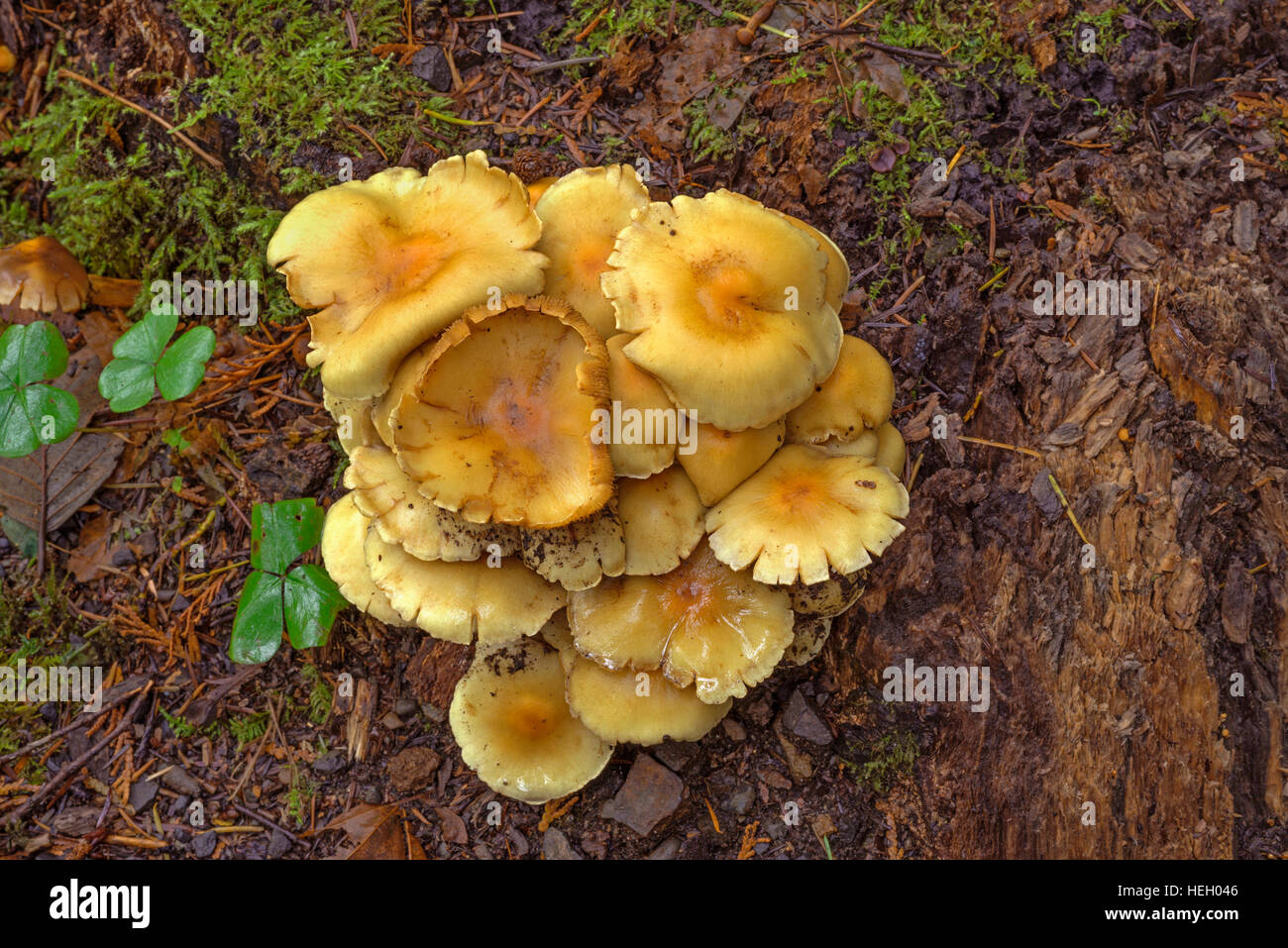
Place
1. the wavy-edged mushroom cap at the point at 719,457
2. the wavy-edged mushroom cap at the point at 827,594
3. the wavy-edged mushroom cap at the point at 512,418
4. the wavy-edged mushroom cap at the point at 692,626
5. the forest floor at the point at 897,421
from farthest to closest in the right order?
the forest floor at the point at 897,421
the wavy-edged mushroom cap at the point at 827,594
the wavy-edged mushroom cap at the point at 692,626
the wavy-edged mushroom cap at the point at 719,457
the wavy-edged mushroom cap at the point at 512,418

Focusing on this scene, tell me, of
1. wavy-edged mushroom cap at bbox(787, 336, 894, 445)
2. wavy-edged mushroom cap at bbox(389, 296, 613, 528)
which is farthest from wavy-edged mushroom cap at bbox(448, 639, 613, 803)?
wavy-edged mushroom cap at bbox(787, 336, 894, 445)

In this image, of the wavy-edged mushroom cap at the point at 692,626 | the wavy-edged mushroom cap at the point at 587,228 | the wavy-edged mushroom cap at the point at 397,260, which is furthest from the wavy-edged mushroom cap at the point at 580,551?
the wavy-edged mushroom cap at the point at 397,260

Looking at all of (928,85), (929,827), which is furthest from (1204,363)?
(929,827)

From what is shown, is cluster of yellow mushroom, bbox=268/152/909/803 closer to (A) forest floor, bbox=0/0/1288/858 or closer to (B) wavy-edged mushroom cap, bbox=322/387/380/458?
(B) wavy-edged mushroom cap, bbox=322/387/380/458

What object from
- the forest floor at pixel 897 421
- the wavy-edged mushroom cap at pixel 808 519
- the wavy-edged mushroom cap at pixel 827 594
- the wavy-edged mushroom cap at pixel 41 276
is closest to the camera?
the wavy-edged mushroom cap at pixel 808 519

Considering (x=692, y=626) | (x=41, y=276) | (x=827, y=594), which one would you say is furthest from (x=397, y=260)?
(x=41, y=276)

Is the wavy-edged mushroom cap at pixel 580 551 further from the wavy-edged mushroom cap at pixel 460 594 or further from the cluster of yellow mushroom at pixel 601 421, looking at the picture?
the wavy-edged mushroom cap at pixel 460 594

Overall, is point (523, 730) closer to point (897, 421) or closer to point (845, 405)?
point (845, 405)

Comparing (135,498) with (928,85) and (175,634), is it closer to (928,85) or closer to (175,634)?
(175,634)
